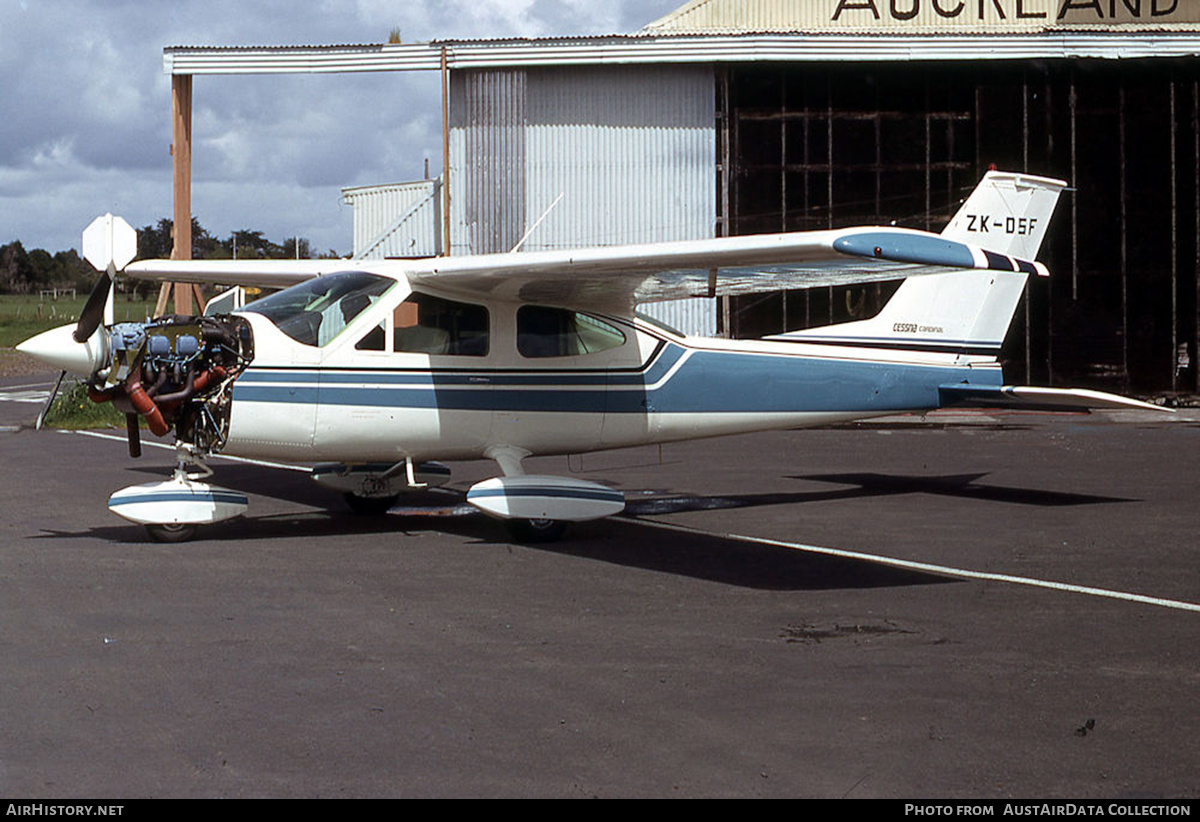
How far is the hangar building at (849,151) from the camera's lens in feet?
75.3

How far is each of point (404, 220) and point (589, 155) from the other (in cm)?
361

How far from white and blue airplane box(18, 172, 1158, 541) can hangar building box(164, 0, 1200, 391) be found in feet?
37.4

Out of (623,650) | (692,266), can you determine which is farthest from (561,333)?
(623,650)

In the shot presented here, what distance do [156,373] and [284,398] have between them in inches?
35.1

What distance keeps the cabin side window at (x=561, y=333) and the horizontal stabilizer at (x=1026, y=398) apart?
3083mm

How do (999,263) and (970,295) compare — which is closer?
(999,263)

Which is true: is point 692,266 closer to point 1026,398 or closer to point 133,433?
point 1026,398

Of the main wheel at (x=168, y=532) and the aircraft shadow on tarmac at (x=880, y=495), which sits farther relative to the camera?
the aircraft shadow on tarmac at (x=880, y=495)

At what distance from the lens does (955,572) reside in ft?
27.6

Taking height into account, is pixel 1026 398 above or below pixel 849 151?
below

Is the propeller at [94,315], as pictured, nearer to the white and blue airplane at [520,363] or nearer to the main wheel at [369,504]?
the white and blue airplane at [520,363]

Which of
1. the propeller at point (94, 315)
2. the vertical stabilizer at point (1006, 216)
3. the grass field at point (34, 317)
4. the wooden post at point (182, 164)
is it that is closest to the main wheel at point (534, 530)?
the propeller at point (94, 315)

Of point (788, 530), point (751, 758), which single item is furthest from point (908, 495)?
point (751, 758)

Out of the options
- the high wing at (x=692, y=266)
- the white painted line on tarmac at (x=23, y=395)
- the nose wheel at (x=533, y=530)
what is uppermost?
the high wing at (x=692, y=266)
